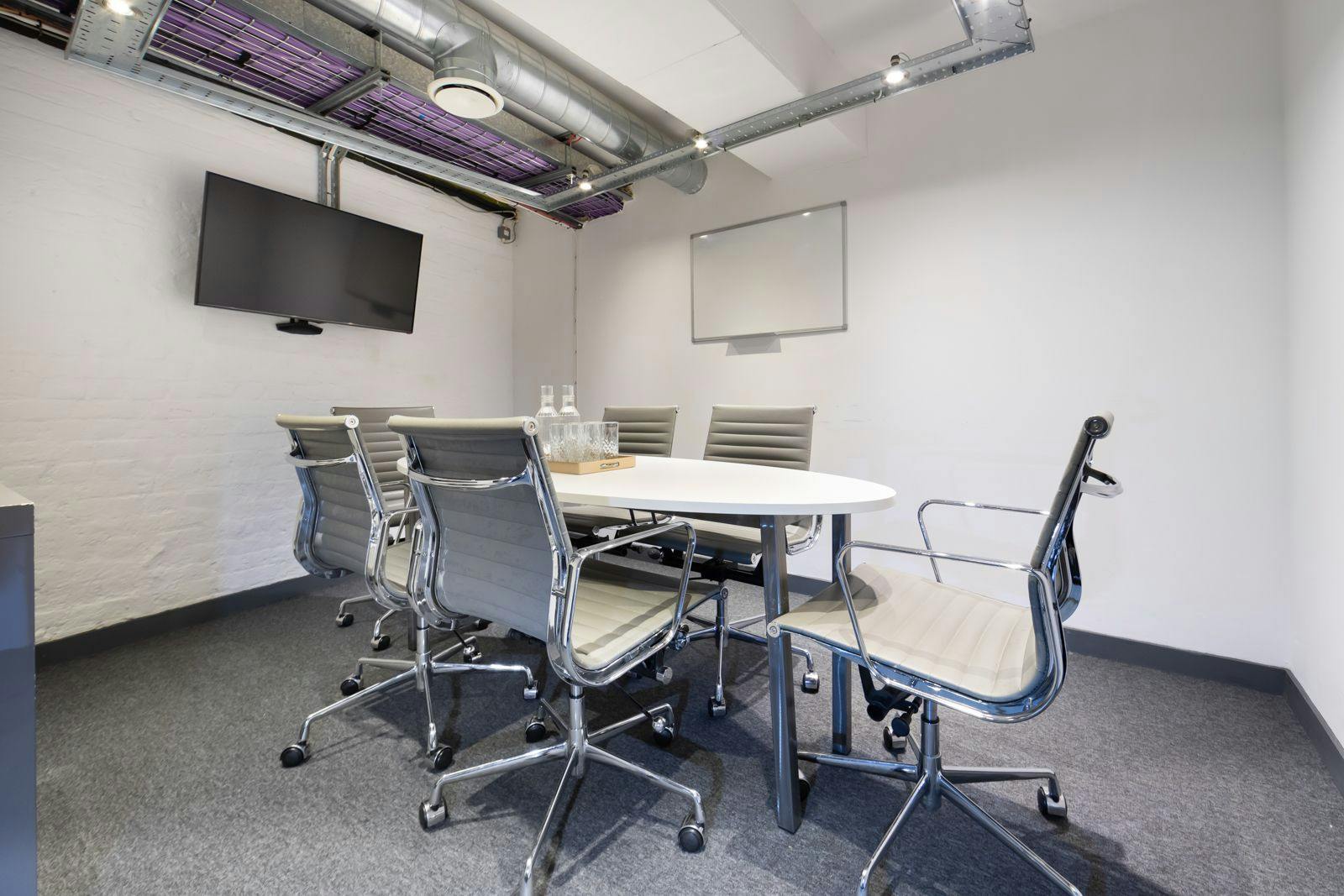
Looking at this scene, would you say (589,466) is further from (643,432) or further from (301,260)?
(301,260)

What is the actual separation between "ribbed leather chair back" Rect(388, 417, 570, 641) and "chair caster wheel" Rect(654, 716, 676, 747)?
77 centimetres

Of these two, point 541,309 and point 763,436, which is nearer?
point 763,436

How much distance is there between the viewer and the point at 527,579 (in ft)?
4.51

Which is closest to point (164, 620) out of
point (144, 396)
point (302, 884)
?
point (144, 396)

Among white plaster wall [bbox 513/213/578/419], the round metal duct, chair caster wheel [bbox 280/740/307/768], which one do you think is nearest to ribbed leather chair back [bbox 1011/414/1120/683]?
chair caster wheel [bbox 280/740/307/768]

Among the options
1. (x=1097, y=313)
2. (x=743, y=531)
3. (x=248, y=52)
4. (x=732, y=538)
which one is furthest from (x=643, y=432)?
(x=248, y=52)

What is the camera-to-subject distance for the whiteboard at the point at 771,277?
3393mm

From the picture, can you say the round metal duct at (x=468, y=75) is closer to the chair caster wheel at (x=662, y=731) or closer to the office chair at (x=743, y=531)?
the office chair at (x=743, y=531)

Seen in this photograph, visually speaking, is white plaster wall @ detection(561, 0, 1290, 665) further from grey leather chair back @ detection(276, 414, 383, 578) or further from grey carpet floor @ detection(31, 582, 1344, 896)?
grey leather chair back @ detection(276, 414, 383, 578)

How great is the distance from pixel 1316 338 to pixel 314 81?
4.41 metres

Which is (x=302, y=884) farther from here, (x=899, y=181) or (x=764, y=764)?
(x=899, y=181)

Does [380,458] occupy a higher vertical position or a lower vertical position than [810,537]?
higher

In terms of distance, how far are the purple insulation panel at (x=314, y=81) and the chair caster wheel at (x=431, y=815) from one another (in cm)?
311

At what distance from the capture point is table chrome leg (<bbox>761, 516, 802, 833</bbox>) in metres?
1.46
